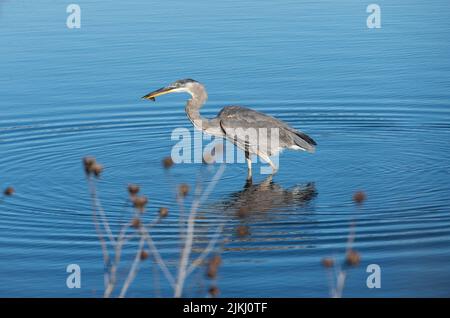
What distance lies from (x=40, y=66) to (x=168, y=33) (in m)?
3.71

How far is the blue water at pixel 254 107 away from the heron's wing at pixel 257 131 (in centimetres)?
41

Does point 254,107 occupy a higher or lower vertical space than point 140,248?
higher

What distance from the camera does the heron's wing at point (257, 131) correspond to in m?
15.6

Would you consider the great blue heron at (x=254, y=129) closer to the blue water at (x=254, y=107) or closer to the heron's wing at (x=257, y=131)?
the heron's wing at (x=257, y=131)

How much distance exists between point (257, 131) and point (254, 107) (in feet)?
10.4

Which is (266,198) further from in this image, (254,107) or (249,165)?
(254,107)

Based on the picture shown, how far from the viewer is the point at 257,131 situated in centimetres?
1572

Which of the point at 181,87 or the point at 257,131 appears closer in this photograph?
the point at 257,131

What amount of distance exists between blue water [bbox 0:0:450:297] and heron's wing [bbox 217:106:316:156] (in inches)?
16.0

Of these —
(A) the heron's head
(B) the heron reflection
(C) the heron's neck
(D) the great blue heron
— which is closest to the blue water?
(B) the heron reflection

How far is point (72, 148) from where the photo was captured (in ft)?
55.1

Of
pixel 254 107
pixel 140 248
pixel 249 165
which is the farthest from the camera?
pixel 254 107

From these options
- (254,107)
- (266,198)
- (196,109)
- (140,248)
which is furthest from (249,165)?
(140,248)
